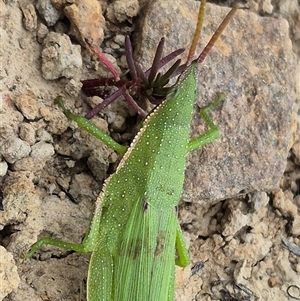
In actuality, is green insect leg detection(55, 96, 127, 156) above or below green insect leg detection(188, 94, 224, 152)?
above

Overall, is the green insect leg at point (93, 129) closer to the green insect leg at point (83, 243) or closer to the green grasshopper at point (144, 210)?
the green grasshopper at point (144, 210)

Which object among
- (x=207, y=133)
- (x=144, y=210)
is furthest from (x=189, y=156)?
(x=144, y=210)

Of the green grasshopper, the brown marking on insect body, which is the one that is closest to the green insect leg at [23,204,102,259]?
the green grasshopper

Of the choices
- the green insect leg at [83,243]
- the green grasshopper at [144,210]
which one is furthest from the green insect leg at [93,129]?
the green insect leg at [83,243]

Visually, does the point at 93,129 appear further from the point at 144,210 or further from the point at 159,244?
the point at 159,244

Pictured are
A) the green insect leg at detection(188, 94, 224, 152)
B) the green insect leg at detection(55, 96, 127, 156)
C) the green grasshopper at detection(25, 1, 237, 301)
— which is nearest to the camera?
the green grasshopper at detection(25, 1, 237, 301)

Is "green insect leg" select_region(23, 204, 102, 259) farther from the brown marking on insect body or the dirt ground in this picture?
the brown marking on insect body

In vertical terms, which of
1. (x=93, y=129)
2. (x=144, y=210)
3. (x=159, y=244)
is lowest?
(x=159, y=244)
